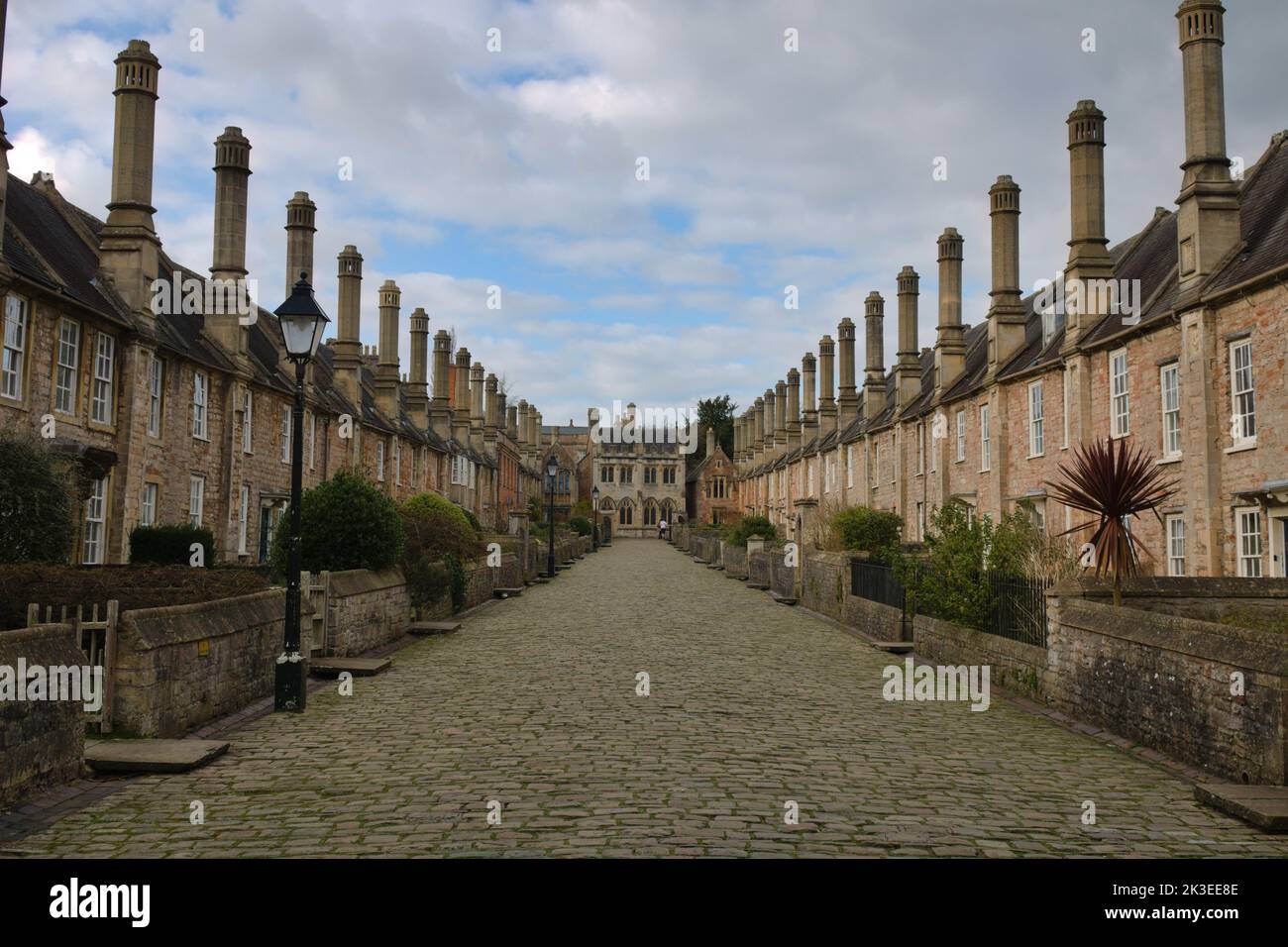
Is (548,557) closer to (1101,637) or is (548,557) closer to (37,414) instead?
(37,414)

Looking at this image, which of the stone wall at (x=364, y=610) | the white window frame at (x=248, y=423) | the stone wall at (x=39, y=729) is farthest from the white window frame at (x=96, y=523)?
the stone wall at (x=39, y=729)

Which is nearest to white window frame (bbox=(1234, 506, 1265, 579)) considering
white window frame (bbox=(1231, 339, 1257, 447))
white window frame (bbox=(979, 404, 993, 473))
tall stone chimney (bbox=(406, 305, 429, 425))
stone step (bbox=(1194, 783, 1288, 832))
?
white window frame (bbox=(1231, 339, 1257, 447))

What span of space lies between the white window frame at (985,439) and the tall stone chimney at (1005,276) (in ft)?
4.96

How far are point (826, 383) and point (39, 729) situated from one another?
174 ft

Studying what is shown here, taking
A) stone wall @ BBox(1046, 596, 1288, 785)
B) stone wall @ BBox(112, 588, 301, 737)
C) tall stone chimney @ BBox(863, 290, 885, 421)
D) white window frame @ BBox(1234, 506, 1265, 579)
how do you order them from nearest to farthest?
1. stone wall @ BBox(1046, 596, 1288, 785)
2. stone wall @ BBox(112, 588, 301, 737)
3. white window frame @ BBox(1234, 506, 1265, 579)
4. tall stone chimney @ BBox(863, 290, 885, 421)

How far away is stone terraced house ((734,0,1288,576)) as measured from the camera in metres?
18.7

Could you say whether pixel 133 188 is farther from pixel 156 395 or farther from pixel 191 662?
pixel 191 662

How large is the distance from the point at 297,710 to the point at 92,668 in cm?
268

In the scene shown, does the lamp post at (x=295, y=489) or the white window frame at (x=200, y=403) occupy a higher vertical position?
the white window frame at (x=200, y=403)

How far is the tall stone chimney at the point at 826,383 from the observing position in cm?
5600

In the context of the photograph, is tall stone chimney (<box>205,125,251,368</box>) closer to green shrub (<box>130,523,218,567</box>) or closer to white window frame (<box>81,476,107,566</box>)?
white window frame (<box>81,476,107,566</box>)

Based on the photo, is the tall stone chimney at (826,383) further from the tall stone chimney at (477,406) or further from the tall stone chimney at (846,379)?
the tall stone chimney at (477,406)

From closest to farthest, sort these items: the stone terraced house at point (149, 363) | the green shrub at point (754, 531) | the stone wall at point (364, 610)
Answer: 1. the stone wall at point (364, 610)
2. the stone terraced house at point (149, 363)
3. the green shrub at point (754, 531)

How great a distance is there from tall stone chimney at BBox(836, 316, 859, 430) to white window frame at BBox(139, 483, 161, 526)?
35.8 metres
